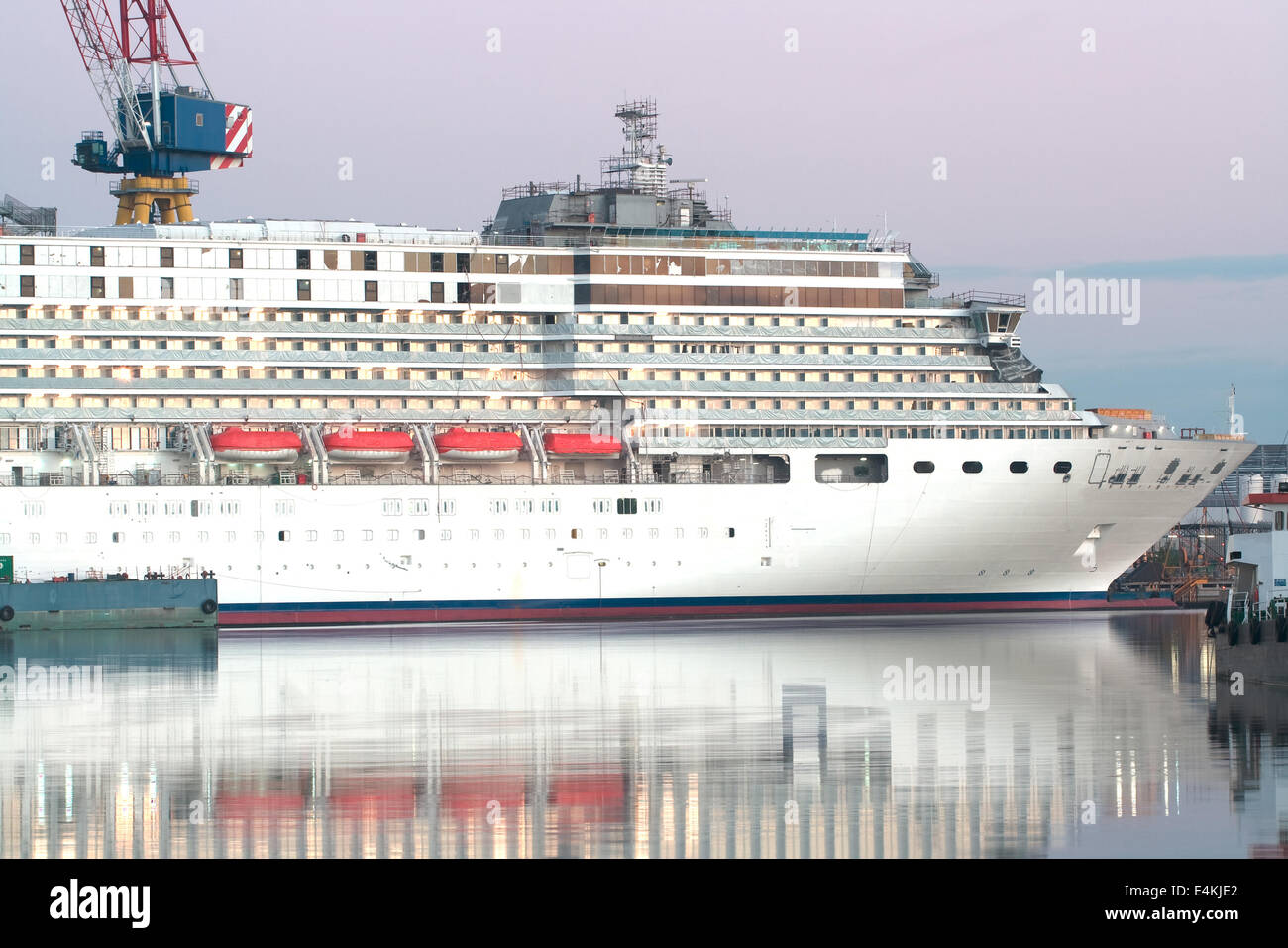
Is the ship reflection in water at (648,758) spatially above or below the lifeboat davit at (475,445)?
below

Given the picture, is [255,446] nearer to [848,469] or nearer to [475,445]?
[475,445]

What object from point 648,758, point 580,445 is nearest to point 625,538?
point 580,445

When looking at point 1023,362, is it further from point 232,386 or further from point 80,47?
point 80,47

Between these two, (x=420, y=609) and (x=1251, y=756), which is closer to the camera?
(x=1251, y=756)

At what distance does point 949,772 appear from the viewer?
23.3 m

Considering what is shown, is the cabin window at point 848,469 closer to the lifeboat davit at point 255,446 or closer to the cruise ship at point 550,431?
the cruise ship at point 550,431

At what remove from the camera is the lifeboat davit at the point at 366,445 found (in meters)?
57.4

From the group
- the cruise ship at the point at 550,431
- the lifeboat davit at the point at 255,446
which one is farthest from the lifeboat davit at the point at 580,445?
the lifeboat davit at the point at 255,446

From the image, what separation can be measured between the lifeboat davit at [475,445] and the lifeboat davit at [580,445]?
1.11 m

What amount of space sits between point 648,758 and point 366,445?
34442 millimetres

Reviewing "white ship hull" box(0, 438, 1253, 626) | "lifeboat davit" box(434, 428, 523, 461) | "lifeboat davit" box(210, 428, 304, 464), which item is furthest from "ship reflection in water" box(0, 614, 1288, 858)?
"lifeboat davit" box(434, 428, 523, 461)

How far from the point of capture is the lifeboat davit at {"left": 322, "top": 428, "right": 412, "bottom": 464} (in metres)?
57.4
